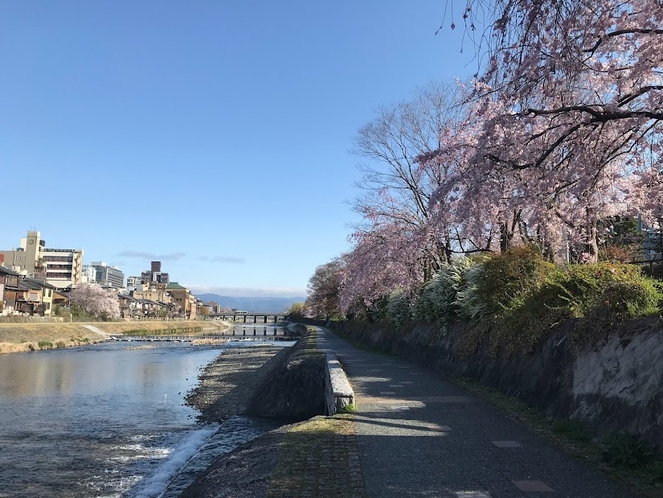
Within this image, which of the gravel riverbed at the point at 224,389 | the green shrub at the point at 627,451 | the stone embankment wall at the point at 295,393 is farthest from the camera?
the gravel riverbed at the point at 224,389

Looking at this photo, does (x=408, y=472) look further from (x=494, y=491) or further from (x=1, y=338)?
(x=1, y=338)

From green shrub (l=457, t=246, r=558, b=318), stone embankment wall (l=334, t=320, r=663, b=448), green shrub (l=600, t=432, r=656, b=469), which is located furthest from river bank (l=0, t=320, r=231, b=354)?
green shrub (l=600, t=432, r=656, b=469)

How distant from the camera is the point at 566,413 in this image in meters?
7.03

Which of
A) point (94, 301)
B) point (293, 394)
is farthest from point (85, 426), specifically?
point (94, 301)

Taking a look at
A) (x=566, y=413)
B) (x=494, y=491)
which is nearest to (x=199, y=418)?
(x=566, y=413)

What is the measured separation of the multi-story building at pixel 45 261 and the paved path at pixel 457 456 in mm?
116291

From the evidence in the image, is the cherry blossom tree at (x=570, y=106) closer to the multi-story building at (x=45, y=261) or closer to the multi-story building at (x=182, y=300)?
the multi-story building at (x=45, y=261)

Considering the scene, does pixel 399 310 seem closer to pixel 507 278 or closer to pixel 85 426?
pixel 507 278

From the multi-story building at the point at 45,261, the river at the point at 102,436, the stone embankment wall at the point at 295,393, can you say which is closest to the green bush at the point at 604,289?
the stone embankment wall at the point at 295,393

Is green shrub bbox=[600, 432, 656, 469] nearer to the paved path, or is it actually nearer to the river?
the paved path

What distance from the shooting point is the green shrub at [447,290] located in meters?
15.9

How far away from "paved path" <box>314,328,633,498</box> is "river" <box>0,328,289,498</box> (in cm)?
431

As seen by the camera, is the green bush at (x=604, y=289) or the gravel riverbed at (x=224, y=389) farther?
the gravel riverbed at (x=224, y=389)

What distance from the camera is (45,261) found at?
456ft
